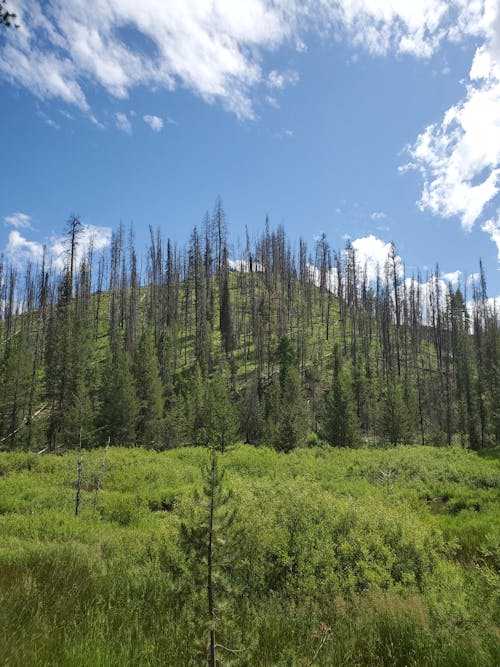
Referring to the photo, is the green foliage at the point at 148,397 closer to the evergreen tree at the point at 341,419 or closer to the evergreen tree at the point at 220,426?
the evergreen tree at the point at 220,426

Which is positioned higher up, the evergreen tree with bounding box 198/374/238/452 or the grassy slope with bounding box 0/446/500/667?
the evergreen tree with bounding box 198/374/238/452

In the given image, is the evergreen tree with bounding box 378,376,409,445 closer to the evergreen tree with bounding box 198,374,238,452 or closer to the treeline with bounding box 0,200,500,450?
the treeline with bounding box 0,200,500,450

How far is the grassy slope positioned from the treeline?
6008 mm

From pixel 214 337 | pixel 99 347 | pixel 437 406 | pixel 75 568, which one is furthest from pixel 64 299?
pixel 437 406

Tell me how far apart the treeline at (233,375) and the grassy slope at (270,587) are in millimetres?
6008

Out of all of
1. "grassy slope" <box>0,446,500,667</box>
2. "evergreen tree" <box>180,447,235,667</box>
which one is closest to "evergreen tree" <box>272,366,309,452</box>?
"grassy slope" <box>0,446,500,667</box>

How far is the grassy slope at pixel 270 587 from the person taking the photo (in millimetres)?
4570

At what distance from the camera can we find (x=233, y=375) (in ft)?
160

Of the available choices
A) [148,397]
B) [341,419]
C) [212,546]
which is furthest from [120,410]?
[212,546]

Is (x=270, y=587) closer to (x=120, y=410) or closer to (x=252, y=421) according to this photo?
(x=120, y=410)

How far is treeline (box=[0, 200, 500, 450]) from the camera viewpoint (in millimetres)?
34125

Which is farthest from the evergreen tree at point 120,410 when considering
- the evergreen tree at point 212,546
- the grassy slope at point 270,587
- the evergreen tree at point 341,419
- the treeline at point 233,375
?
the evergreen tree at point 212,546

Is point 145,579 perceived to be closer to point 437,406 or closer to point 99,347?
point 437,406

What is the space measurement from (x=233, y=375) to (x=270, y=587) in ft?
135
